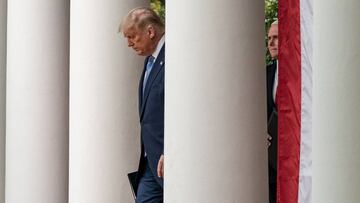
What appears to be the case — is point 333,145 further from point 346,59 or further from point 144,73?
point 144,73

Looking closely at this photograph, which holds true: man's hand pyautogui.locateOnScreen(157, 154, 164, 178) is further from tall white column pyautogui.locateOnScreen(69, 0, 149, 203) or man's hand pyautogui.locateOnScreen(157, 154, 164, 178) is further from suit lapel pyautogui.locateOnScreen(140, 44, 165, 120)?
tall white column pyautogui.locateOnScreen(69, 0, 149, 203)

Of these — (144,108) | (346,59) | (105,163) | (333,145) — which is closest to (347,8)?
(346,59)

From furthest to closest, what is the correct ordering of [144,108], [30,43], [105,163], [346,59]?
[30,43], [105,163], [144,108], [346,59]

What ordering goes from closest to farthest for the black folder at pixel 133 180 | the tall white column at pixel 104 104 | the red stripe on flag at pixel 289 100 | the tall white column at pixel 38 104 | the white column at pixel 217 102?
the red stripe on flag at pixel 289 100 < the white column at pixel 217 102 < the black folder at pixel 133 180 < the tall white column at pixel 104 104 < the tall white column at pixel 38 104

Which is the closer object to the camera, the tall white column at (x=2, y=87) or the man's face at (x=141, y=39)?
the man's face at (x=141, y=39)

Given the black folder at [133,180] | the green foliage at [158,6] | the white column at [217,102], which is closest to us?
the white column at [217,102]

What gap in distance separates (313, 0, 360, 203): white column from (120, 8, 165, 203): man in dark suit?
311 cm

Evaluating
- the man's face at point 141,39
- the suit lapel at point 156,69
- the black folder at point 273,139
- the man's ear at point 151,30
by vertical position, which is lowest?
the black folder at point 273,139

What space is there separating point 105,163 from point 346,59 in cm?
491

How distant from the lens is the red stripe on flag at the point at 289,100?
719cm

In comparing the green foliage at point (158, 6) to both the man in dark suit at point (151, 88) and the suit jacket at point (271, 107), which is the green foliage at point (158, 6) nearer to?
the suit jacket at point (271, 107)

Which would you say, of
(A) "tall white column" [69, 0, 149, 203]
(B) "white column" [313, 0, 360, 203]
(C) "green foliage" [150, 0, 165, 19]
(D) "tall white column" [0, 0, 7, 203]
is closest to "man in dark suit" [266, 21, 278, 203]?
(A) "tall white column" [69, 0, 149, 203]

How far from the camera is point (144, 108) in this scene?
920cm

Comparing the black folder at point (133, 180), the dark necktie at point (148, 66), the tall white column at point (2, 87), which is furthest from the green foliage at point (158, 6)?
the dark necktie at point (148, 66)
